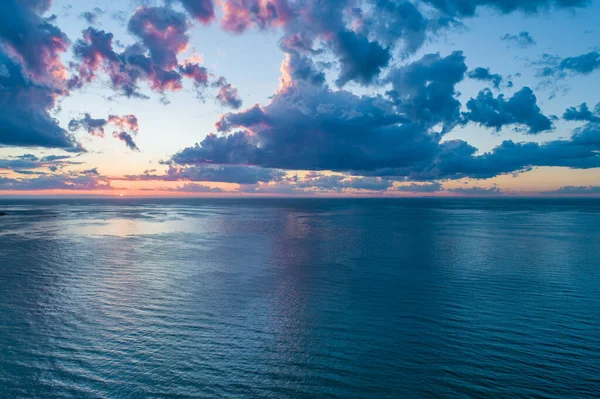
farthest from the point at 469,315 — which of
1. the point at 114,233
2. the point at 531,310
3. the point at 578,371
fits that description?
the point at 114,233

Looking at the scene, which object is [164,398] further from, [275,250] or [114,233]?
[114,233]

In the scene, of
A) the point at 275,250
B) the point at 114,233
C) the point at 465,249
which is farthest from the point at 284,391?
the point at 114,233

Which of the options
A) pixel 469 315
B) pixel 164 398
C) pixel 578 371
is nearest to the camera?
pixel 164 398

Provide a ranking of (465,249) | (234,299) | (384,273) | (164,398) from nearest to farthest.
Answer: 1. (164,398)
2. (234,299)
3. (384,273)
4. (465,249)

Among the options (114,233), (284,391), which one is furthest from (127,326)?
(114,233)

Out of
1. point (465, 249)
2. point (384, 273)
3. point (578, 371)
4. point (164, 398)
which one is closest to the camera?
point (164, 398)

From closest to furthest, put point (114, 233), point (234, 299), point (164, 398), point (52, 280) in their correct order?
point (164, 398) → point (234, 299) → point (52, 280) → point (114, 233)

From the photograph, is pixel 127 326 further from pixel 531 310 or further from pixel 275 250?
pixel 275 250

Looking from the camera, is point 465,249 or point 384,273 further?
point 465,249

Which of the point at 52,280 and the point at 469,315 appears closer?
the point at 469,315

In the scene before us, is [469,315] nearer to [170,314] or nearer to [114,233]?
[170,314]
